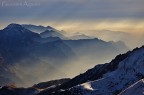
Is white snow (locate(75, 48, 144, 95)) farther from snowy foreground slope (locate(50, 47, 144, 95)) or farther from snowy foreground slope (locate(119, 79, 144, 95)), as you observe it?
snowy foreground slope (locate(119, 79, 144, 95))

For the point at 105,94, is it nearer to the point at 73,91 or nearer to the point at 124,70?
the point at 73,91

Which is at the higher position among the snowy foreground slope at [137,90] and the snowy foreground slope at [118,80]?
Result: the snowy foreground slope at [118,80]

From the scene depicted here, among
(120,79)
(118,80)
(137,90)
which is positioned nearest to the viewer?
(137,90)

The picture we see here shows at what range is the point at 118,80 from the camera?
531 ft

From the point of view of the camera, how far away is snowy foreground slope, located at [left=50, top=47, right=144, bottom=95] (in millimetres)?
150012

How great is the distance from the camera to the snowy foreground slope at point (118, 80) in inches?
5906

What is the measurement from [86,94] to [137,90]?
168 feet

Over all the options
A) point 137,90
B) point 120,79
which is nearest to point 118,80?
point 120,79

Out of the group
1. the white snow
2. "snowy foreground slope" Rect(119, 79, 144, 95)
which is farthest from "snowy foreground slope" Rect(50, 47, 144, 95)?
"snowy foreground slope" Rect(119, 79, 144, 95)

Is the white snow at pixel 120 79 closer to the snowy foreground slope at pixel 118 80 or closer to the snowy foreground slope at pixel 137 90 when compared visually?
the snowy foreground slope at pixel 118 80

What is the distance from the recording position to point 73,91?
149 meters

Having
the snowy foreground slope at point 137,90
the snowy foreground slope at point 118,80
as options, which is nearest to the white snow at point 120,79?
the snowy foreground slope at point 118,80

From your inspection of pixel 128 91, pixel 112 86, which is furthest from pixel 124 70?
pixel 128 91

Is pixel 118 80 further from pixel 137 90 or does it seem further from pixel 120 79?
pixel 137 90
